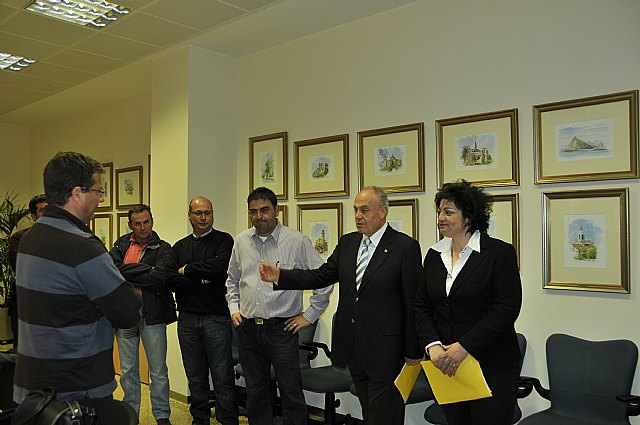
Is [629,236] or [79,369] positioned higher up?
[629,236]

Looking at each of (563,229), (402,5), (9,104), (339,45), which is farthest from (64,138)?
(563,229)

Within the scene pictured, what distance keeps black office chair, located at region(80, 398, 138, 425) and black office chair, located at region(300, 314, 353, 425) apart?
1.92 m

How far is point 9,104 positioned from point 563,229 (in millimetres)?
7131

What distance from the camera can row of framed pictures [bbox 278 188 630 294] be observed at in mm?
3216

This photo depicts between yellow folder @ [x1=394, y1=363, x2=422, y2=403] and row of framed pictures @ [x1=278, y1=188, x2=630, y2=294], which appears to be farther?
row of framed pictures @ [x1=278, y1=188, x2=630, y2=294]

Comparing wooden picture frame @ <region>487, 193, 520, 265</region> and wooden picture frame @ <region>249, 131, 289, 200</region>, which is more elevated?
wooden picture frame @ <region>249, 131, 289, 200</region>

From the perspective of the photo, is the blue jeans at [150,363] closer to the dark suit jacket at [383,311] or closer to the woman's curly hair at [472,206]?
the dark suit jacket at [383,311]

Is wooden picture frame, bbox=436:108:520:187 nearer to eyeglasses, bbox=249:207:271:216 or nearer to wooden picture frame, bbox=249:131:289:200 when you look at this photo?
eyeglasses, bbox=249:207:271:216

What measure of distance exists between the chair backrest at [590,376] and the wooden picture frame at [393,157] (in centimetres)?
144

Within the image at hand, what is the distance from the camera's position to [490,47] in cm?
374

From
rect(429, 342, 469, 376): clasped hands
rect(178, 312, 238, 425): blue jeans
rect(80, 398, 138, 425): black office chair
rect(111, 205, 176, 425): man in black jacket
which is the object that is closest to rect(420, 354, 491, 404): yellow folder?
rect(429, 342, 469, 376): clasped hands

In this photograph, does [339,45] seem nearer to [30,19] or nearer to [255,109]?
Answer: [255,109]

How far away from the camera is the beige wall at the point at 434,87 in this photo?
3.31 meters

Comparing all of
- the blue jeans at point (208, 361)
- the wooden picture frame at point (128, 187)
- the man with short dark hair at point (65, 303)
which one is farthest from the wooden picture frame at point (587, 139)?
the wooden picture frame at point (128, 187)
